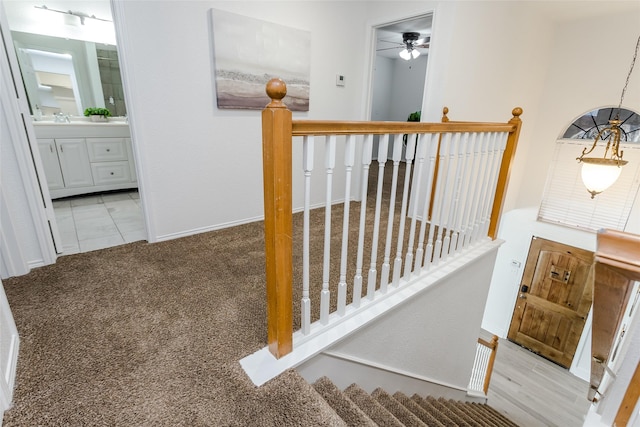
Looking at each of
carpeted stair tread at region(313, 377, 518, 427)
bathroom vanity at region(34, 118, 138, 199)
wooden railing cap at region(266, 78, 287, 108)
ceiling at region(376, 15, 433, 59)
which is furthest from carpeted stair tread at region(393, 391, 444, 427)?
ceiling at region(376, 15, 433, 59)

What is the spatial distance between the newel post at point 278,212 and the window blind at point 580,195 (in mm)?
4798

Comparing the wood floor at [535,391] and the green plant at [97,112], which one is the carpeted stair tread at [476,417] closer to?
the wood floor at [535,391]

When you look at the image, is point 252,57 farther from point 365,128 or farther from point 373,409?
point 373,409

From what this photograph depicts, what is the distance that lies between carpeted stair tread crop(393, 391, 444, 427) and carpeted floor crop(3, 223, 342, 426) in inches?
41.9

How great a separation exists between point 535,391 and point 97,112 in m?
7.17

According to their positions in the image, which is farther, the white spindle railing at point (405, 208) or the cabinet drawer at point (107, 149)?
the cabinet drawer at point (107, 149)

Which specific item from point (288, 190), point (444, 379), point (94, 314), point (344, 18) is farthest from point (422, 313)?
point (344, 18)

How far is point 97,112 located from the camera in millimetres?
4012

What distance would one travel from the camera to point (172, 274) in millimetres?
1993

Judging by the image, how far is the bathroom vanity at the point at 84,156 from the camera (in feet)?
11.3

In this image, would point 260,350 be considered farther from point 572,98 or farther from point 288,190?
point 572,98

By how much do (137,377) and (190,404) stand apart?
281mm

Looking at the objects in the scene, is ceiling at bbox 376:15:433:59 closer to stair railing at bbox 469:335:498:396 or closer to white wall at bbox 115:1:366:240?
white wall at bbox 115:1:366:240

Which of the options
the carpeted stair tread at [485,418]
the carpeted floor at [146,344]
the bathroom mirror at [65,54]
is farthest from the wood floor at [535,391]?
the bathroom mirror at [65,54]
